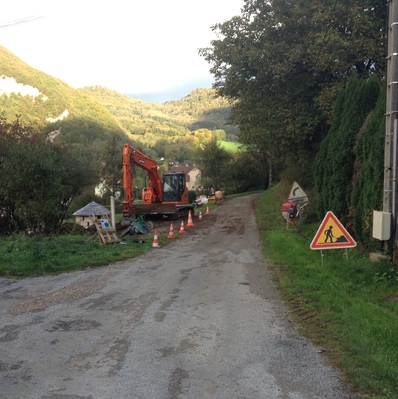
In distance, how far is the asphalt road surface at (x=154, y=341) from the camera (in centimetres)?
407

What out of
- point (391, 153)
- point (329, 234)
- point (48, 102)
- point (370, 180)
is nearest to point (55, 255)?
point (329, 234)

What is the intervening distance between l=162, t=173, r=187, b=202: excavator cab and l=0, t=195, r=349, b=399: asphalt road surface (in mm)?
15968

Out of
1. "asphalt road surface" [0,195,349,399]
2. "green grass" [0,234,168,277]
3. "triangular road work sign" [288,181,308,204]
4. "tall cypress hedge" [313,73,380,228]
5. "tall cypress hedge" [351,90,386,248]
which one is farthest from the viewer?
"triangular road work sign" [288,181,308,204]

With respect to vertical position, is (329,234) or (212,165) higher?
(212,165)

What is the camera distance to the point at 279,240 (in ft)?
48.0

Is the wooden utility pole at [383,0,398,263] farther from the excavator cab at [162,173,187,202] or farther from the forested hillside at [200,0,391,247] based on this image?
the excavator cab at [162,173,187,202]

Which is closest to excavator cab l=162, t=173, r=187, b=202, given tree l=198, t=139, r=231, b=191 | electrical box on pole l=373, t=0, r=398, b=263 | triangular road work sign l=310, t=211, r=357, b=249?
triangular road work sign l=310, t=211, r=357, b=249

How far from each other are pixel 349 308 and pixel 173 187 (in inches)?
794

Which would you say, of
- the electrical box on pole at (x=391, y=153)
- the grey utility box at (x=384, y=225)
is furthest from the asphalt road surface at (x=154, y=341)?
the electrical box on pole at (x=391, y=153)

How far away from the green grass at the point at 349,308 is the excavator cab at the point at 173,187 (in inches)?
558

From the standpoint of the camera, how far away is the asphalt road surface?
13.4ft

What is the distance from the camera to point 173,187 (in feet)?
85.6

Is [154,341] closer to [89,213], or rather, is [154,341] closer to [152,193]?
[89,213]

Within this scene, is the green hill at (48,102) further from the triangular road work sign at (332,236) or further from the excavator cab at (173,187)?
the triangular road work sign at (332,236)
